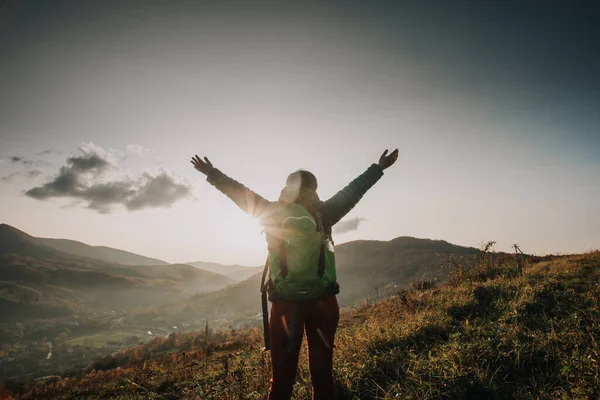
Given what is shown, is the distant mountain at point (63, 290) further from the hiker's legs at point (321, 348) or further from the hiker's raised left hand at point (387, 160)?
the hiker's raised left hand at point (387, 160)

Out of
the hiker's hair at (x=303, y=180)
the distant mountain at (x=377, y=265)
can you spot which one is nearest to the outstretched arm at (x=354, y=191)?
the hiker's hair at (x=303, y=180)

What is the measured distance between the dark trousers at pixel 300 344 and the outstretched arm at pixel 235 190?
944 millimetres

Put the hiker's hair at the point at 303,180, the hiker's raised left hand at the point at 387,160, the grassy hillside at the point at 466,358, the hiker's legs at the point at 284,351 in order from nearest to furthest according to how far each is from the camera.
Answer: the hiker's legs at the point at 284,351
the hiker's hair at the point at 303,180
the grassy hillside at the point at 466,358
the hiker's raised left hand at the point at 387,160

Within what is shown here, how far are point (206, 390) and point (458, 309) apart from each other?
17.7ft

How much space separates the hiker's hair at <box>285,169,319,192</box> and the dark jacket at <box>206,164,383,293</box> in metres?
0.18

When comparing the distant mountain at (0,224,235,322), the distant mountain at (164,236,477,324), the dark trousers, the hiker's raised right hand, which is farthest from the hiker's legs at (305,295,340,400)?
the distant mountain at (0,224,235,322)

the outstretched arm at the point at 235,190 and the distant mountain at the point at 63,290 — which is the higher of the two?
the outstretched arm at the point at 235,190

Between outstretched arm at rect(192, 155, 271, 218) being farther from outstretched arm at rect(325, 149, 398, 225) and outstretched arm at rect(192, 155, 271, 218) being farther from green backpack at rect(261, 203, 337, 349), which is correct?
outstretched arm at rect(325, 149, 398, 225)

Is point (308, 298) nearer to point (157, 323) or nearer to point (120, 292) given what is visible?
point (157, 323)

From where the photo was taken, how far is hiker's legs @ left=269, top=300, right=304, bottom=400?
93.8 inches

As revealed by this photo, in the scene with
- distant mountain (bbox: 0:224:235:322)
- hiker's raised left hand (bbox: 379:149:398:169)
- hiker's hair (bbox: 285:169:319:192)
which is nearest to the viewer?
hiker's hair (bbox: 285:169:319:192)

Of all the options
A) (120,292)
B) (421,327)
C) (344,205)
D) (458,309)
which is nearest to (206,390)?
(421,327)

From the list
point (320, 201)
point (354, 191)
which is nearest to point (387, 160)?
point (354, 191)

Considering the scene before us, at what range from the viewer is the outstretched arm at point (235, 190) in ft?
9.34
